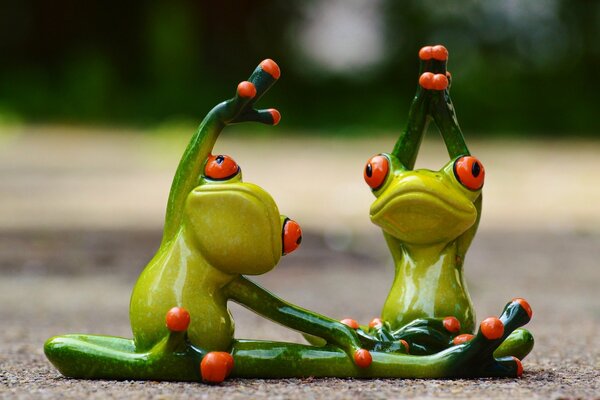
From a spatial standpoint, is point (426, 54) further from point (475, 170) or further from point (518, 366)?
point (518, 366)

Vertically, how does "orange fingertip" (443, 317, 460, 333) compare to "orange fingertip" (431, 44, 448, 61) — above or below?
below

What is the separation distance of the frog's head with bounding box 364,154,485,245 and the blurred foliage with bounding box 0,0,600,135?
851cm

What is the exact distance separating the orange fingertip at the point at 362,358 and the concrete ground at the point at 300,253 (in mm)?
35

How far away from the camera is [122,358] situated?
1.46m

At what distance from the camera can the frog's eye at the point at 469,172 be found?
1547 millimetres

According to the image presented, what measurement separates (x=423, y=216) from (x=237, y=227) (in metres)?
0.31

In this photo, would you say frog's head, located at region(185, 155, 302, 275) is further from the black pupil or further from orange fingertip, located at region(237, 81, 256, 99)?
the black pupil

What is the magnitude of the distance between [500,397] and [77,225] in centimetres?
315

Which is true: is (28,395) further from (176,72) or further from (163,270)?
(176,72)

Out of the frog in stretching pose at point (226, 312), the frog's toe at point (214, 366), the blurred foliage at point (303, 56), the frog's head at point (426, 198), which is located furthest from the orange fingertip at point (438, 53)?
the blurred foliage at point (303, 56)

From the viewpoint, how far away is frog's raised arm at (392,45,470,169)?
1.63 meters

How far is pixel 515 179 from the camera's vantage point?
6.56m

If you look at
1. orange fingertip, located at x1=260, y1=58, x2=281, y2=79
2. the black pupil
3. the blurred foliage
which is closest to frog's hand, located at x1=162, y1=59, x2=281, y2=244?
orange fingertip, located at x1=260, y1=58, x2=281, y2=79

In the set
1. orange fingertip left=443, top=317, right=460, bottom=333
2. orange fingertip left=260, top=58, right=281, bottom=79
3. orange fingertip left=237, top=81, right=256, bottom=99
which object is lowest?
orange fingertip left=443, top=317, right=460, bottom=333
